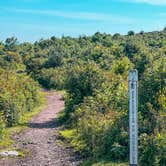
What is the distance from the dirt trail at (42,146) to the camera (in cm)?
2323

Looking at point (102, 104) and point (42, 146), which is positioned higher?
point (102, 104)

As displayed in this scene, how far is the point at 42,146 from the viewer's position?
27109 millimetres

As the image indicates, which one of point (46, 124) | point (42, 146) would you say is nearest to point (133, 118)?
point (42, 146)

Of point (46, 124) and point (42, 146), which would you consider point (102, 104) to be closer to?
point (42, 146)

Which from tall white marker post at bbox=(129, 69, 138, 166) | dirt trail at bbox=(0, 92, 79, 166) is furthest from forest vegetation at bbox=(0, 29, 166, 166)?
tall white marker post at bbox=(129, 69, 138, 166)

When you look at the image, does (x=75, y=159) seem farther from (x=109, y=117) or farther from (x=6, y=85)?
(x=6, y=85)

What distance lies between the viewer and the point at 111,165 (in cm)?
1862

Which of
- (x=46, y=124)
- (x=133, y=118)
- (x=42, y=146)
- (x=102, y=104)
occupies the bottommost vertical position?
(x=42, y=146)

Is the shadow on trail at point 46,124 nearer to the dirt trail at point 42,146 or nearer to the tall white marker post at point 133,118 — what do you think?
the dirt trail at point 42,146

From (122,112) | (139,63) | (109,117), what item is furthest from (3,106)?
(139,63)

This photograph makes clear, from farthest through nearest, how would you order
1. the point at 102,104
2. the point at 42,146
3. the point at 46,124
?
the point at 46,124 < the point at 102,104 < the point at 42,146

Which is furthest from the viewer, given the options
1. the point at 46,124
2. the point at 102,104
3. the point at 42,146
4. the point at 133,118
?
the point at 46,124

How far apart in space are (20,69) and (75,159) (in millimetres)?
50357

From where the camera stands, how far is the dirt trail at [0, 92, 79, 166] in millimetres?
23234
